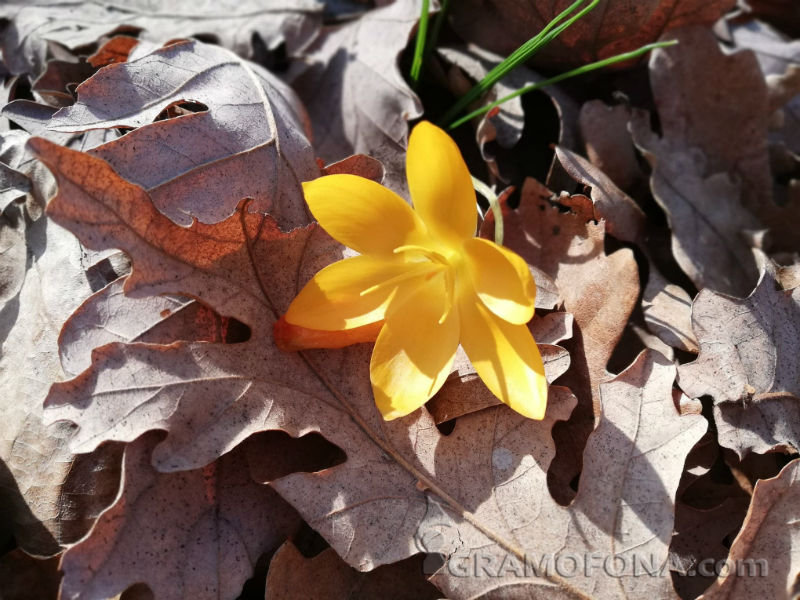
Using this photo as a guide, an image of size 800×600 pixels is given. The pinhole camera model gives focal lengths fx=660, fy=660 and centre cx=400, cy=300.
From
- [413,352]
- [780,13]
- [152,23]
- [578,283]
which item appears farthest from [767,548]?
[152,23]

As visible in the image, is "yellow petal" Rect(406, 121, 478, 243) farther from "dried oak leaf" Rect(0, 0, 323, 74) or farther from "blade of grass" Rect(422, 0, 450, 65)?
"dried oak leaf" Rect(0, 0, 323, 74)

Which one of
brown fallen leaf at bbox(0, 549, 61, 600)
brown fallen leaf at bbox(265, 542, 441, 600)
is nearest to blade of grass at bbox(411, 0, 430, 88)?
brown fallen leaf at bbox(265, 542, 441, 600)

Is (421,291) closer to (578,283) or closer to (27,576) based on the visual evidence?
(578,283)

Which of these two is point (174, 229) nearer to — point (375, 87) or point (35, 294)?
point (35, 294)

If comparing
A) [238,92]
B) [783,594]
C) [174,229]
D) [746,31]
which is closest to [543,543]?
[783,594]

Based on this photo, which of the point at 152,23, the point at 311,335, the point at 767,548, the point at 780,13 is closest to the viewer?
the point at 767,548

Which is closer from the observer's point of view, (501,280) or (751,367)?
(501,280)

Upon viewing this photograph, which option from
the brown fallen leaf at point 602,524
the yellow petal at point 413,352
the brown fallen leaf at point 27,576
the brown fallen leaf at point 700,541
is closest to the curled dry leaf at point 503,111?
the yellow petal at point 413,352
